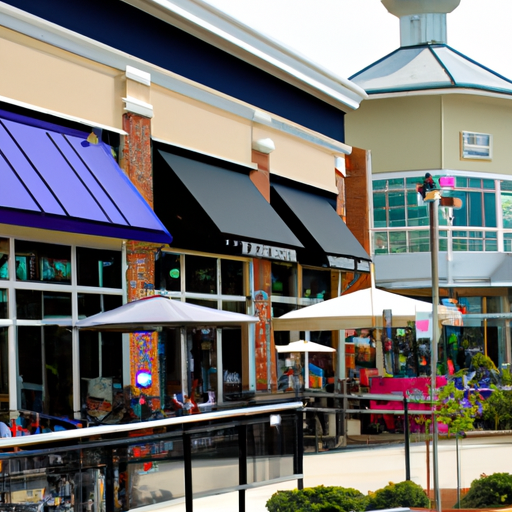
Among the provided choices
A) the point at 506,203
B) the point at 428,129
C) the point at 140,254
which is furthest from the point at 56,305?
the point at 506,203

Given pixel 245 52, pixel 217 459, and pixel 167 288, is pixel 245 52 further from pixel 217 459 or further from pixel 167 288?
pixel 217 459

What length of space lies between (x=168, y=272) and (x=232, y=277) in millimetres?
2135

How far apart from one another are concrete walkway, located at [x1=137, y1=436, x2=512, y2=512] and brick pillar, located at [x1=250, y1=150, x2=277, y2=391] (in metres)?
5.99

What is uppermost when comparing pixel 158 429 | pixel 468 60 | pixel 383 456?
pixel 468 60

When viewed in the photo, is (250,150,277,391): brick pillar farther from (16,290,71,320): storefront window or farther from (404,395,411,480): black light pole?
(404,395,411,480): black light pole

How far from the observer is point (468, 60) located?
91.8 ft

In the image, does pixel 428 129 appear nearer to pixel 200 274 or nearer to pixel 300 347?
pixel 300 347

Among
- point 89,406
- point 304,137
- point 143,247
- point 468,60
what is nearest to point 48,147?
point 143,247

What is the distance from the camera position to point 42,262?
12.4 meters

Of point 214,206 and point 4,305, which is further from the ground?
point 214,206

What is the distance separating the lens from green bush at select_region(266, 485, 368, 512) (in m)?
8.88

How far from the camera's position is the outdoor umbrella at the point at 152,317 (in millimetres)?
11453

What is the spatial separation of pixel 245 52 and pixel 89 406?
7862mm

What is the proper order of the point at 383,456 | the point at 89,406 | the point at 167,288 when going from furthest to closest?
1. the point at 167,288
2. the point at 89,406
3. the point at 383,456
